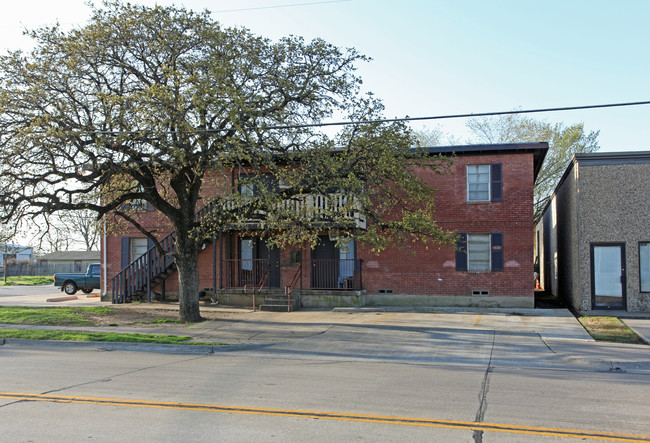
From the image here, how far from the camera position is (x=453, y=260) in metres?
20.7

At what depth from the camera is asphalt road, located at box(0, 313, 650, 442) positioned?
19.2ft

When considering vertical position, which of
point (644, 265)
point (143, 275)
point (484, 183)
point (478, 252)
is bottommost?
point (143, 275)

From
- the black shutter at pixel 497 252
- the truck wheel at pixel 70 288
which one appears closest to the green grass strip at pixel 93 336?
the black shutter at pixel 497 252

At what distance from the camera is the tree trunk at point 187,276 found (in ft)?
54.4

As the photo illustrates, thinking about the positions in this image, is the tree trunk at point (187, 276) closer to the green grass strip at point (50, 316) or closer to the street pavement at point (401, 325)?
the street pavement at point (401, 325)

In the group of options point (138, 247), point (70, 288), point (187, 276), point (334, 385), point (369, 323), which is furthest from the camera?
point (70, 288)

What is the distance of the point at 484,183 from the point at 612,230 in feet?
15.6

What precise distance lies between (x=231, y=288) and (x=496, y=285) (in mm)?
10595

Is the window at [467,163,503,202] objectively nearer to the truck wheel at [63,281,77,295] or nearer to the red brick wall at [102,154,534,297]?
the red brick wall at [102,154,534,297]

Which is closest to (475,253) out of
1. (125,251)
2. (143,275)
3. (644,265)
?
(644,265)

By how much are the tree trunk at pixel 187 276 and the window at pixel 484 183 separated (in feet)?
35.3

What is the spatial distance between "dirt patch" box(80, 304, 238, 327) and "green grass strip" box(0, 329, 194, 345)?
2093 millimetres

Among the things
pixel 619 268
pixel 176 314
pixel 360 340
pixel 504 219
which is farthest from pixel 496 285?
pixel 176 314

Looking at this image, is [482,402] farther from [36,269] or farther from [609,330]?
[36,269]
